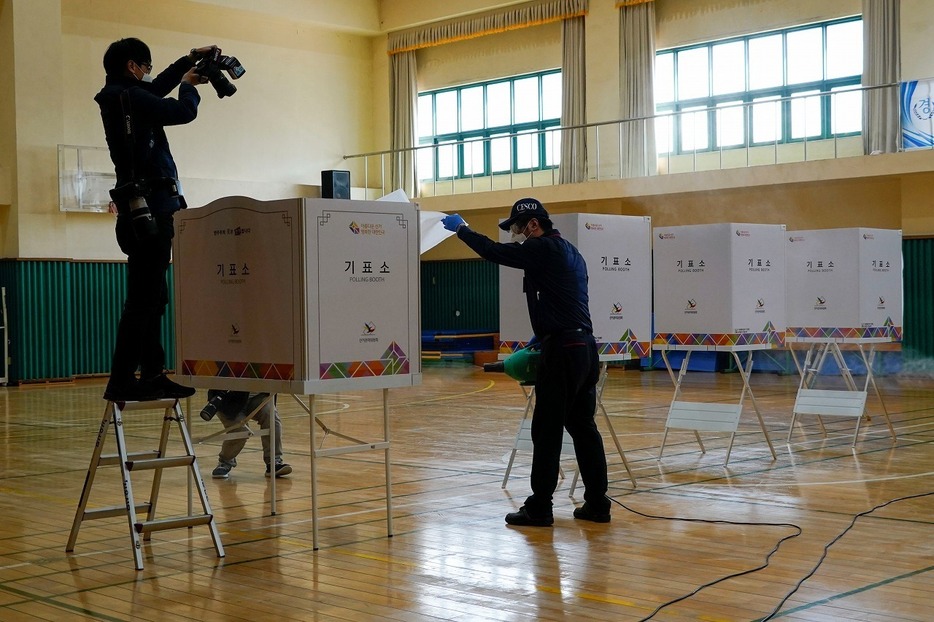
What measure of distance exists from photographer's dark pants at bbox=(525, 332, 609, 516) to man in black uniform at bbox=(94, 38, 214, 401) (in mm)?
2291

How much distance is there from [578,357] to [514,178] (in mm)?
19783

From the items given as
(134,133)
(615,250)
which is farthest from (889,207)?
(134,133)

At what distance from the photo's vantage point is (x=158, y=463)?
6.16 metres

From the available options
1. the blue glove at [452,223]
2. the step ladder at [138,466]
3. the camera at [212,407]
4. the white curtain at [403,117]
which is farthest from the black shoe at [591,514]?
the white curtain at [403,117]

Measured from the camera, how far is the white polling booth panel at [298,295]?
20.9ft

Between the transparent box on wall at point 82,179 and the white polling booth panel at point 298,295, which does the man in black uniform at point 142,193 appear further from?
the transparent box on wall at point 82,179

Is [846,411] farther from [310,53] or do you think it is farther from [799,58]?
[310,53]

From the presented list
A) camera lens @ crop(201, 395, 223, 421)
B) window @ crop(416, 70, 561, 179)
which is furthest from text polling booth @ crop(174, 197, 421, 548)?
window @ crop(416, 70, 561, 179)

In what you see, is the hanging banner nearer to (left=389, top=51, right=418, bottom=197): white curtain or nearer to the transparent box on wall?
(left=389, top=51, right=418, bottom=197): white curtain

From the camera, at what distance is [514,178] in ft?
87.7

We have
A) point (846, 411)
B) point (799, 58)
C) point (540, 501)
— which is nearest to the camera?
point (540, 501)

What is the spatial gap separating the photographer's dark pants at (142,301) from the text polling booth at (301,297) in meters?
0.55

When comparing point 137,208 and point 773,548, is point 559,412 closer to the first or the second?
point 773,548

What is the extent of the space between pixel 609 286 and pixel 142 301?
419 centimetres
